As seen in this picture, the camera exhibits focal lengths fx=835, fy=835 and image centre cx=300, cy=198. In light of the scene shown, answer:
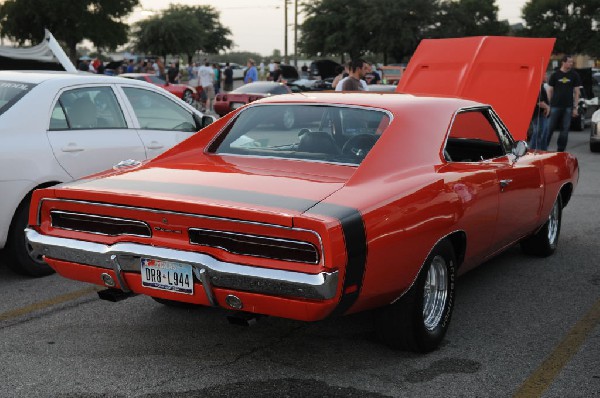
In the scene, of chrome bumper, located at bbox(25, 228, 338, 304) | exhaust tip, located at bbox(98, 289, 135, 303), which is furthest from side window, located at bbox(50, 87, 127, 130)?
chrome bumper, located at bbox(25, 228, 338, 304)

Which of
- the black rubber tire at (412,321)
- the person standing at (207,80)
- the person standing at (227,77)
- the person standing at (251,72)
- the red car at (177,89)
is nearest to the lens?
the black rubber tire at (412,321)

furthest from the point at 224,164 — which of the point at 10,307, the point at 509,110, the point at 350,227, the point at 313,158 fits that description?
the point at 509,110

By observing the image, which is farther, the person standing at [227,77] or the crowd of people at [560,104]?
the person standing at [227,77]

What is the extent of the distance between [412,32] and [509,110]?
58.0 metres

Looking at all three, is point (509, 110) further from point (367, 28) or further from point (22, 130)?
point (367, 28)

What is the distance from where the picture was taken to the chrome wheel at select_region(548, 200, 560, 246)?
7301 millimetres

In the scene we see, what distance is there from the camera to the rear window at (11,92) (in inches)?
253

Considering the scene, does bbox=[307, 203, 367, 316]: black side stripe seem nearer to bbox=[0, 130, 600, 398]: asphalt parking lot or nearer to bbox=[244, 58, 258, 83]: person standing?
bbox=[0, 130, 600, 398]: asphalt parking lot

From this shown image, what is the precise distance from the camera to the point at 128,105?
7.39 m

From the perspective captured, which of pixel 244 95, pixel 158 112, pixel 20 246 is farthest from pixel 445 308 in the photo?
pixel 244 95

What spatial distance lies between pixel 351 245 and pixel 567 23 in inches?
3712

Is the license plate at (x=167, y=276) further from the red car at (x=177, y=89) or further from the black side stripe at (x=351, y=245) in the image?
the red car at (x=177, y=89)

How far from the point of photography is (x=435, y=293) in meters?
4.84

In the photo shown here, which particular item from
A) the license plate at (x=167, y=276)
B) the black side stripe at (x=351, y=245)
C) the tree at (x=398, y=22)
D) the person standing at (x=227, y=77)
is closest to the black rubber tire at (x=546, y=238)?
the black side stripe at (x=351, y=245)
